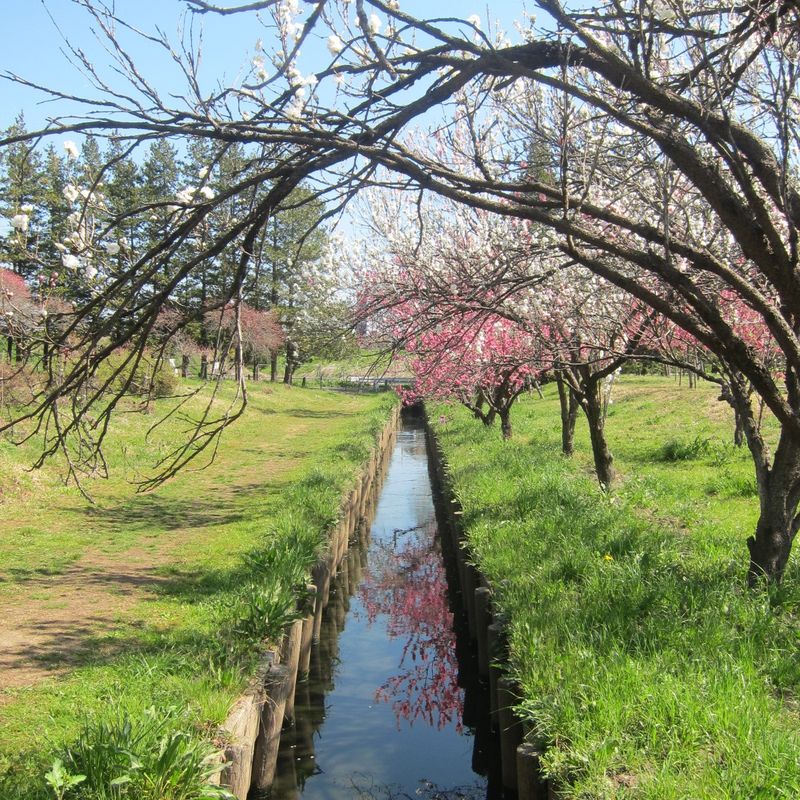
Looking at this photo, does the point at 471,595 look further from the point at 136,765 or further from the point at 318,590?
the point at 136,765

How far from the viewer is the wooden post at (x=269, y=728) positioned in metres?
5.73

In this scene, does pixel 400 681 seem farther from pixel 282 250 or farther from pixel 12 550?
pixel 282 250

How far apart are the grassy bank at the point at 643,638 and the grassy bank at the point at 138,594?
6.62 feet

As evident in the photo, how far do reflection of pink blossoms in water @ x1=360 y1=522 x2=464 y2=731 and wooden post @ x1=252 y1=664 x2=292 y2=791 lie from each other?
6.22ft

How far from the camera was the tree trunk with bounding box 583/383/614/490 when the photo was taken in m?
11.5

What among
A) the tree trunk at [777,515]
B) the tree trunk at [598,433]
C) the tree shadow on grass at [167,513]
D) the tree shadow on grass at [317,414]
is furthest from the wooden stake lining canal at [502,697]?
the tree shadow on grass at [317,414]

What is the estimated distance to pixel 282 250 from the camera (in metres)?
43.0

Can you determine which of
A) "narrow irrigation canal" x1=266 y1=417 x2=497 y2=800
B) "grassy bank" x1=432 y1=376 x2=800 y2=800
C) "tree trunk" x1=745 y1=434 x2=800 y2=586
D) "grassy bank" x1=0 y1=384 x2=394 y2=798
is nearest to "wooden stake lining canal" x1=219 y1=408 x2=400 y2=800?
"grassy bank" x1=0 y1=384 x2=394 y2=798

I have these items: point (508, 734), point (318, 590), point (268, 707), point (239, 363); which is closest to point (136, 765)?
point (239, 363)

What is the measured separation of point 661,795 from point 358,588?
859 cm

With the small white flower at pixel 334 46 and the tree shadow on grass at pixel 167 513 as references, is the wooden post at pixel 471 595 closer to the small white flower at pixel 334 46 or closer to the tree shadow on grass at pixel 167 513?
the tree shadow on grass at pixel 167 513

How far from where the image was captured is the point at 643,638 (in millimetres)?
5047

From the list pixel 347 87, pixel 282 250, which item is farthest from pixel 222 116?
pixel 282 250

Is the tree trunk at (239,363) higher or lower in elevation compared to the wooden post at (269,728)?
higher
